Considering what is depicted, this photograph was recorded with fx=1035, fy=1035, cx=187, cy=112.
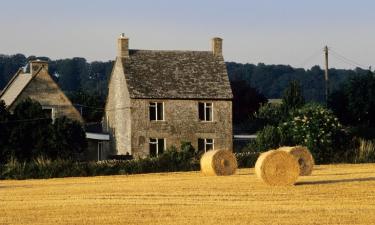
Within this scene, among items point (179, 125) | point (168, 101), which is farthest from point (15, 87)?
point (179, 125)

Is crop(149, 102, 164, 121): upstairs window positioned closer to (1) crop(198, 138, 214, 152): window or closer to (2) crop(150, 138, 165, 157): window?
(2) crop(150, 138, 165, 157): window

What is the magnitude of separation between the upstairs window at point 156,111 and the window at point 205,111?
2706 millimetres

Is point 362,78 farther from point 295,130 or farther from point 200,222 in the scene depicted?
point 200,222

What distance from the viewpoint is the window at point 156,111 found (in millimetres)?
70250

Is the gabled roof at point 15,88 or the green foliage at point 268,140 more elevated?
the gabled roof at point 15,88

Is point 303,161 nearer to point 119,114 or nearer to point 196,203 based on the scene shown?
point 196,203

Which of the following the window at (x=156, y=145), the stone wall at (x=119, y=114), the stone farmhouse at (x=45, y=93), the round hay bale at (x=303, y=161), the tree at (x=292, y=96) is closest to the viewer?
the round hay bale at (x=303, y=161)

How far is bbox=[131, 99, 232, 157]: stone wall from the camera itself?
6956cm

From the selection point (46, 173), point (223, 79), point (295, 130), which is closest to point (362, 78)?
point (223, 79)

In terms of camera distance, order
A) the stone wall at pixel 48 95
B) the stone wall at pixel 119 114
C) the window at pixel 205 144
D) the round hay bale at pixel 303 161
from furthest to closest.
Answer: the stone wall at pixel 48 95 → the window at pixel 205 144 → the stone wall at pixel 119 114 → the round hay bale at pixel 303 161

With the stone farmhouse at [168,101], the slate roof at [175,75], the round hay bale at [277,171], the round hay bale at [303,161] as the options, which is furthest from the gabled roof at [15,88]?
the round hay bale at [277,171]

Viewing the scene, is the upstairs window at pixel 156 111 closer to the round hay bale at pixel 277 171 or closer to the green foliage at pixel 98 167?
the green foliage at pixel 98 167

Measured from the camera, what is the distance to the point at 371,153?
59.2m

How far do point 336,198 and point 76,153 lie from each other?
129ft
